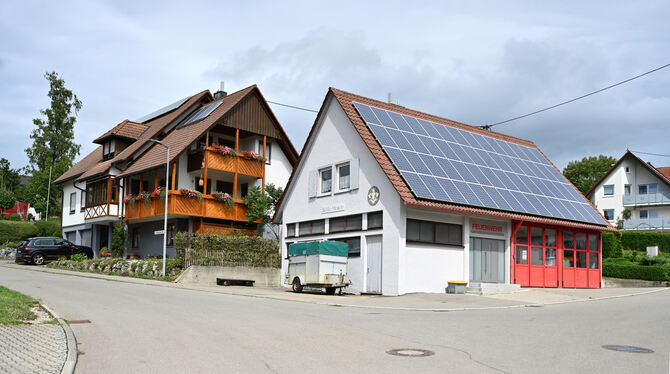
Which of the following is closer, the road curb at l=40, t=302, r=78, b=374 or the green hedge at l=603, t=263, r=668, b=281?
the road curb at l=40, t=302, r=78, b=374

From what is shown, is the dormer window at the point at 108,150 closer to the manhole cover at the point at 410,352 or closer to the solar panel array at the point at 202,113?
the solar panel array at the point at 202,113

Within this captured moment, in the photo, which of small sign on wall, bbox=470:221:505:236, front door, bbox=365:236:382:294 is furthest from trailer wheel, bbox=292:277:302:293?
small sign on wall, bbox=470:221:505:236

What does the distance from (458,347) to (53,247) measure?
32.7 m

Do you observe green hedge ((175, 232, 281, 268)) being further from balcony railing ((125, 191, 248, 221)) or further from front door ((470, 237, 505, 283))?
front door ((470, 237, 505, 283))

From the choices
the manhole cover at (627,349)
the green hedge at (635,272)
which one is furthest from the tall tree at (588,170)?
the manhole cover at (627,349)

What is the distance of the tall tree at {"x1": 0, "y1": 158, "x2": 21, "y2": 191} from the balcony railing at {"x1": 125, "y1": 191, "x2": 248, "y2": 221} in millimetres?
64301

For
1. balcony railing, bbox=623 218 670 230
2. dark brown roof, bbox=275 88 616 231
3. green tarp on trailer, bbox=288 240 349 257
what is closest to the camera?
dark brown roof, bbox=275 88 616 231

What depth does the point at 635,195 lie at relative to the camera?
214 ft

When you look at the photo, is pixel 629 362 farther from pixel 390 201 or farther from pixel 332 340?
pixel 390 201

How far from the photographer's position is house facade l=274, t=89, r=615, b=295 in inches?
960

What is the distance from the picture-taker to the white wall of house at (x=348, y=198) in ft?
78.9

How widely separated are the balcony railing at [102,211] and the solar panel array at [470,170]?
1842 cm

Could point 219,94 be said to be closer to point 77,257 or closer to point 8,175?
point 77,257

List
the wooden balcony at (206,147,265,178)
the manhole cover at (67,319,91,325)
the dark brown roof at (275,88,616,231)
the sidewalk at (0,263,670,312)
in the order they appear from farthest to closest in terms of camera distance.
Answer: the wooden balcony at (206,147,265,178) → the dark brown roof at (275,88,616,231) → the sidewalk at (0,263,670,312) → the manhole cover at (67,319,91,325)
